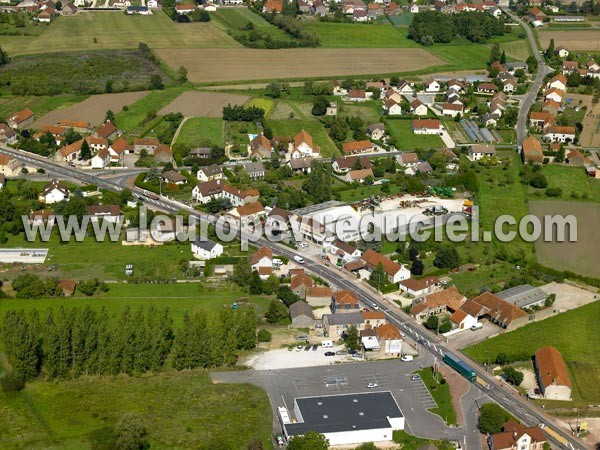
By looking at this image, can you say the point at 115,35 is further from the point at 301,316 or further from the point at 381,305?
the point at 301,316

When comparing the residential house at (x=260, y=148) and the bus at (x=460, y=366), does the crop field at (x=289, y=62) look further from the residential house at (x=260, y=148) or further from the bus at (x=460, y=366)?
the bus at (x=460, y=366)

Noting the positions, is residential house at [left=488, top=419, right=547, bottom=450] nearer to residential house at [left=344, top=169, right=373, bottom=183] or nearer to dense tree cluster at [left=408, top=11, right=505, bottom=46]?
residential house at [left=344, top=169, right=373, bottom=183]

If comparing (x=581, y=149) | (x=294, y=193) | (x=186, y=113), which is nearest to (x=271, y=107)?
(x=186, y=113)

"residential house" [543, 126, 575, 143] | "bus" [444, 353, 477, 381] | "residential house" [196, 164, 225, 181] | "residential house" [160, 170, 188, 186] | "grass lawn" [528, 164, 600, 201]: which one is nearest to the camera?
"bus" [444, 353, 477, 381]

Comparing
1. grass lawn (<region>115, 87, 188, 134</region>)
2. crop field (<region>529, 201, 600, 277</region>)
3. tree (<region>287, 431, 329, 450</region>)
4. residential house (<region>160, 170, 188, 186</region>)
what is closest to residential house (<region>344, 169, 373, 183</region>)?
crop field (<region>529, 201, 600, 277</region>)

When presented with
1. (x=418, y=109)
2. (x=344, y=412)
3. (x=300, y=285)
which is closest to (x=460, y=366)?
(x=344, y=412)
